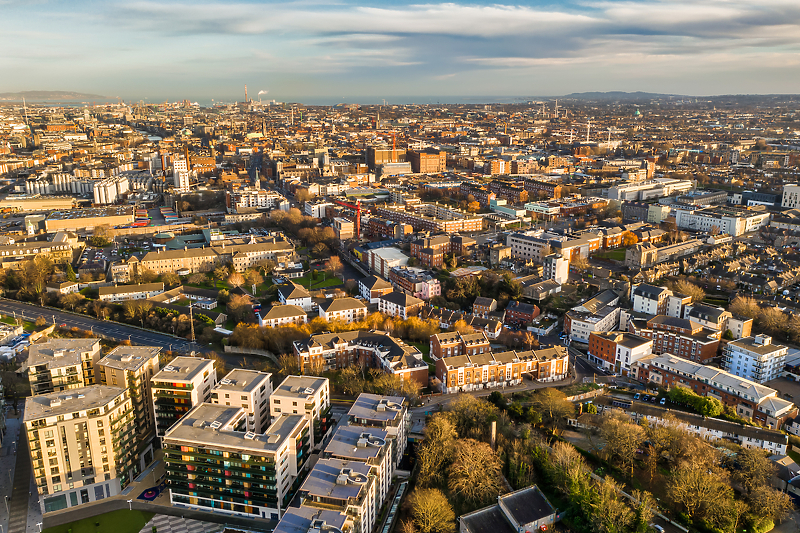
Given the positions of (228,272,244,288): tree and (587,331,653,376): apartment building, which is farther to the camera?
(228,272,244,288): tree

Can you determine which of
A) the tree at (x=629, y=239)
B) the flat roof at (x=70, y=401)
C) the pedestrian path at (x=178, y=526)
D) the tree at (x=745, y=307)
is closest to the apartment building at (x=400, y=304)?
the flat roof at (x=70, y=401)

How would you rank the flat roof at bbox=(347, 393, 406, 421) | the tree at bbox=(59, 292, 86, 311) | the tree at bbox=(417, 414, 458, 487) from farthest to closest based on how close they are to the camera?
the tree at bbox=(59, 292, 86, 311)
the flat roof at bbox=(347, 393, 406, 421)
the tree at bbox=(417, 414, 458, 487)

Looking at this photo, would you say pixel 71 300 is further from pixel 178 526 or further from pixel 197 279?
pixel 178 526

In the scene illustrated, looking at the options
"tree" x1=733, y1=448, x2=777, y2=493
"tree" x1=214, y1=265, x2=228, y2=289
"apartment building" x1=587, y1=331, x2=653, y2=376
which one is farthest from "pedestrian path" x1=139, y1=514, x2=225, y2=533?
"tree" x1=214, y1=265, x2=228, y2=289

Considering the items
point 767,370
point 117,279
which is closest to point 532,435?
point 767,370

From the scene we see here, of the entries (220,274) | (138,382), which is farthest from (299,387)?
(220,274)

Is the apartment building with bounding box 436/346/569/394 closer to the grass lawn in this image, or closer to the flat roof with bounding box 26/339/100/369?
the grass lawn
